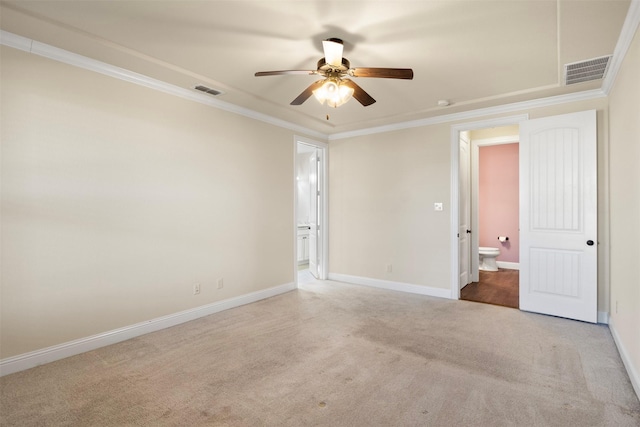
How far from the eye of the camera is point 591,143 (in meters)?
3.53

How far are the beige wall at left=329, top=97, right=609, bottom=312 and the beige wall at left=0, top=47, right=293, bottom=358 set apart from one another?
71.7 inches

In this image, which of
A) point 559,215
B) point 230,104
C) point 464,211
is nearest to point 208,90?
point 230,104

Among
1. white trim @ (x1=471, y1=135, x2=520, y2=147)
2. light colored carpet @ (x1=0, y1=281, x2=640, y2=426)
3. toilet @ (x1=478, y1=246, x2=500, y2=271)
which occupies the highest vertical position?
white trim @ (x1=471, y1=135, x2=520, y2=147)

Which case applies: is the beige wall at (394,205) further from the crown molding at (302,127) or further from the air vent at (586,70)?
the air vent at (586,70)

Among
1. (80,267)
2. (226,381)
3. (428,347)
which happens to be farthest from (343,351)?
(80,267)

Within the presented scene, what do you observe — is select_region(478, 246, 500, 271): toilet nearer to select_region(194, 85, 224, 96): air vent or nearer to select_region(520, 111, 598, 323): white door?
select_region(520, 111, 598, 323): white door

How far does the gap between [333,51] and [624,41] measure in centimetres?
227

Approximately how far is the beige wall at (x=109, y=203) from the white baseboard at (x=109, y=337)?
0.06 metres

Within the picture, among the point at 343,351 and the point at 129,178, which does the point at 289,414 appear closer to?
the point at 343,351

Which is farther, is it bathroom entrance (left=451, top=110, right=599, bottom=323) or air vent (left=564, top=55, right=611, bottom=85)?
bathroom entrance (left=451, top=110, right=599, bottom=323)

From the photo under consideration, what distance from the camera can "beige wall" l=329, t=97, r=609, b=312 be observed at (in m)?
4.67

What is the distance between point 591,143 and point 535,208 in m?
0.88

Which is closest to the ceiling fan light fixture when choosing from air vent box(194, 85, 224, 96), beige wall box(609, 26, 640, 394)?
air vent box(194, 85, 224, 96)

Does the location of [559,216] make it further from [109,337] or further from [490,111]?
[109,337]
